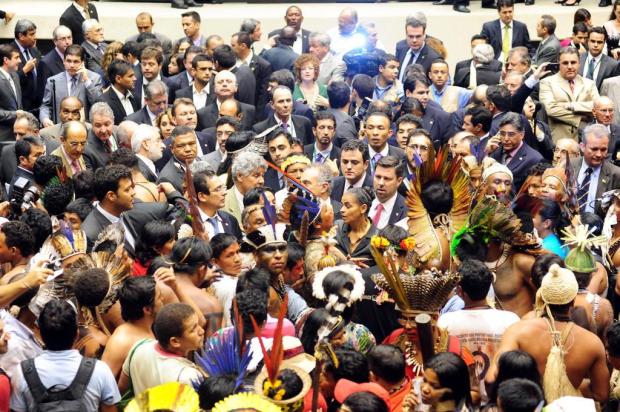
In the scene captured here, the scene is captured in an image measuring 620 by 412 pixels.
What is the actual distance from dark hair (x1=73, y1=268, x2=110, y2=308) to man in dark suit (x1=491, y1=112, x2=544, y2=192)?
4.81m

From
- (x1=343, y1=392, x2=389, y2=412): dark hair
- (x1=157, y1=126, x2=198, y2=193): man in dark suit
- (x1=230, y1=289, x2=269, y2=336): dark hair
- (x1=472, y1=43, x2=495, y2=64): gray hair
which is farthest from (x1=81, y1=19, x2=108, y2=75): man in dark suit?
(x1=343, y1=392, x2=389, y2=412): dark hair

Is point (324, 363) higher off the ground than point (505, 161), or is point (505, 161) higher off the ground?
point (324, 363)

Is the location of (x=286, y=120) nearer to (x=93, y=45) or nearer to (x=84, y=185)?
(x=84, y=185)

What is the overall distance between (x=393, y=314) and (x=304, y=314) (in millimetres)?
806

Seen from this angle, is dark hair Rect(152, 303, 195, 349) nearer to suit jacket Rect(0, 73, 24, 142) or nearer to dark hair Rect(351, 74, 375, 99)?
dark hair Rect(351, 74, 375, 99)

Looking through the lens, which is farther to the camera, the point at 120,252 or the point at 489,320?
the point at 120,252

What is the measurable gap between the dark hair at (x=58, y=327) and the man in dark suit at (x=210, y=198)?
2.43 meters

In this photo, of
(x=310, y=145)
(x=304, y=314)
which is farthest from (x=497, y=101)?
(x=304, y=314)

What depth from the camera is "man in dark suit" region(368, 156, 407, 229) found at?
895 cm

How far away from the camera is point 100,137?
1016 centimetres

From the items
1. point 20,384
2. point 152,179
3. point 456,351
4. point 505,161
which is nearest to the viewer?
point 20,384

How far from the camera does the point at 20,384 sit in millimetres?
5887

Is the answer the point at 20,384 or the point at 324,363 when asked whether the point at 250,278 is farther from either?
the point at 20,384

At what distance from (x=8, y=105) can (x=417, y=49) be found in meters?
4.47
